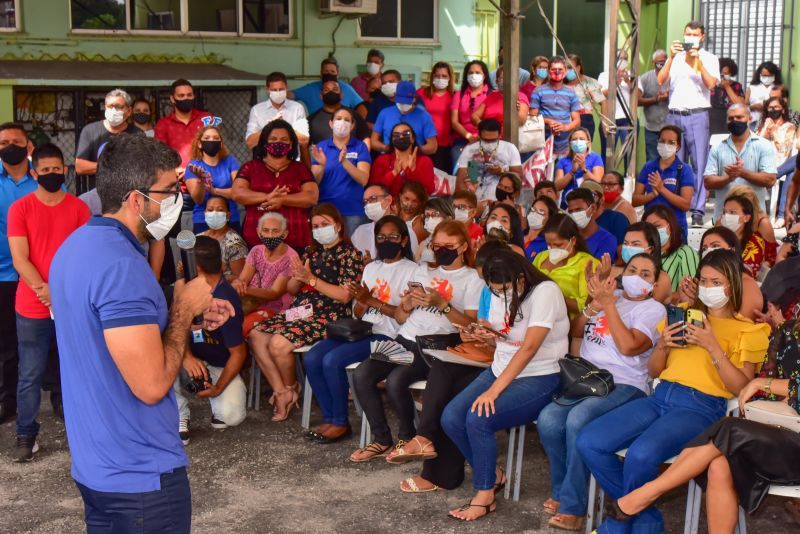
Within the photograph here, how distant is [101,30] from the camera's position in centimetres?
1177

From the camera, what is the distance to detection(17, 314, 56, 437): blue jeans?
22.1ft

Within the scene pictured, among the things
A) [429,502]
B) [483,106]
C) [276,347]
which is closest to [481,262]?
[429,502]

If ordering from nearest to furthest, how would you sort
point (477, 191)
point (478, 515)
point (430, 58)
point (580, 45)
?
point (478, 515)
point (477, 191)
point (430, 58)
point (580, 45)

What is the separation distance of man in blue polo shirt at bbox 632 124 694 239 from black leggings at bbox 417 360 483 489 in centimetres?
331

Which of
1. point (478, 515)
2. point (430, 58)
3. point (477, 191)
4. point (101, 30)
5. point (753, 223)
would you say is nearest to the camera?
point (478, 515)

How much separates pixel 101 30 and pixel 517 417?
785 centimetres

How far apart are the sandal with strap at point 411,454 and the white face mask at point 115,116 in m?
3.73

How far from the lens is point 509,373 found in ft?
18.7

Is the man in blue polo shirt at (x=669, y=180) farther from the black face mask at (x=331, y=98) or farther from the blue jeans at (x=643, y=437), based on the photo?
the blue jeans at (x=643, y=437)

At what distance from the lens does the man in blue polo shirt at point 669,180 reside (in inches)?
343

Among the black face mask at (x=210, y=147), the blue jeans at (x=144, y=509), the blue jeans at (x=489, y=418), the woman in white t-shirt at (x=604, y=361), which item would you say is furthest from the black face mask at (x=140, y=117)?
the blue jeans at (x=144, y=509)

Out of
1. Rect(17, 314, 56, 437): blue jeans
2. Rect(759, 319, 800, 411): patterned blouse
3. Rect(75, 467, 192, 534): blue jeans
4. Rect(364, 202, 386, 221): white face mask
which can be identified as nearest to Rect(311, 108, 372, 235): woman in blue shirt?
Rect(364, 202, 386, 221): white face mask


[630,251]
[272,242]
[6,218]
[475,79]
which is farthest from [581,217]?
[6,218]

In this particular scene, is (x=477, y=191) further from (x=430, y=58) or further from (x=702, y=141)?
(x=430, y=58)
